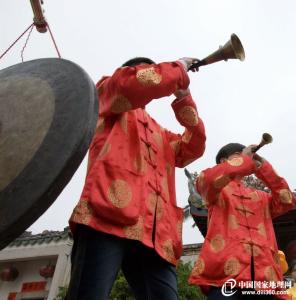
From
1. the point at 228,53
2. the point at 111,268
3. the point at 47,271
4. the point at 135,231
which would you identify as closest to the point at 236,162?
the point at 228,53

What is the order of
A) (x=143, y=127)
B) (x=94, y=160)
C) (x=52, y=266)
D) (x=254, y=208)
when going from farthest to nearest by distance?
1. (x=52, y=266)
2. (x=254, y=208)
3. (x=143, y=127)
4. (x=94, y=160)

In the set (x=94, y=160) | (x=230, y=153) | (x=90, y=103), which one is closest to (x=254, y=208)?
(x=230, y=153)

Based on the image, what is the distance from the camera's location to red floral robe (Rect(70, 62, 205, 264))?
6.63ft

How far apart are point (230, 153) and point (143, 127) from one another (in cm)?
134

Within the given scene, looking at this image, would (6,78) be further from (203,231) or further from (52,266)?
(52,266)

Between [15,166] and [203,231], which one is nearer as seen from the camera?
[15,166]

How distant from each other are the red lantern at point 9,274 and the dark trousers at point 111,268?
1266cm

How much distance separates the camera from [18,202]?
168cm

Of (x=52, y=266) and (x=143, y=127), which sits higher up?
(x=143, y=127)

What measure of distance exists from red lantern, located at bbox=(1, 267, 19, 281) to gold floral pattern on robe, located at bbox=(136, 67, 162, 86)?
42.8ft

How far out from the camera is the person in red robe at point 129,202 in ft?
6.45

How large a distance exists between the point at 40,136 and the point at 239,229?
184cm

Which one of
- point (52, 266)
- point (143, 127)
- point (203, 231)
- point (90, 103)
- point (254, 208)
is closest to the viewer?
point (90, 103)

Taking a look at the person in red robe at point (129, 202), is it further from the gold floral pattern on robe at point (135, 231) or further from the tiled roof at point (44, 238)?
the tiled roof at point (44, 238)
